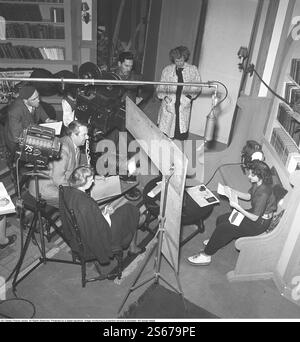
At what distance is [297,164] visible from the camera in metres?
3.42

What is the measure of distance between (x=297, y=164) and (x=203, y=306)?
1438 mm

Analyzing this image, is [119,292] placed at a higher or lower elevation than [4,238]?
lower

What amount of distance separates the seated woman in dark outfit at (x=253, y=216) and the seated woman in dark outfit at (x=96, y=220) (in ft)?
2.49

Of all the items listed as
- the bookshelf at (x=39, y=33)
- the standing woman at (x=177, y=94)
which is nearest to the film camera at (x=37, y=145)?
the standing woman at (x=177, y=94)

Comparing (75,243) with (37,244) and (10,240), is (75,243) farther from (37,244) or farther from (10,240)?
(10,240)

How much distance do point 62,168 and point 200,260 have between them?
150cm

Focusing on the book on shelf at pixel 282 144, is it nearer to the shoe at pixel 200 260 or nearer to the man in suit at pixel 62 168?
the shoe at pixel 200 260

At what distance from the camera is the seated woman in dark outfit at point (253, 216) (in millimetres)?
3252

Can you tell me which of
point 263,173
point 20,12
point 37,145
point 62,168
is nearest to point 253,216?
point 263,173

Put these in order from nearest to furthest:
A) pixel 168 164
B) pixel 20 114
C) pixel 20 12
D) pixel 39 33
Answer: pixel 168 164, pixel 20 114, pixel 20 12, pixel 39 33

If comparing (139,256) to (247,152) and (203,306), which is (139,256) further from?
(247,152)

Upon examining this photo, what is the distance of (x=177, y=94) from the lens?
4629mm

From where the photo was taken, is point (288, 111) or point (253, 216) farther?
point (288, 111)

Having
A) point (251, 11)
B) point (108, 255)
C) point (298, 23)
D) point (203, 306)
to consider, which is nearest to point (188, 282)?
point (203, 306)
